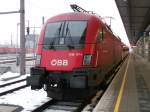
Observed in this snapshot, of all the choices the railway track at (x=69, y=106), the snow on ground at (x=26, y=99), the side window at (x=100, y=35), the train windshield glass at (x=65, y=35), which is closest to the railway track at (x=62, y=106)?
the railway track at (x=69, y=106)

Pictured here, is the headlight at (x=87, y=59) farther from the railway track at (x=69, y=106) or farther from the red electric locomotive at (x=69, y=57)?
the railway track at (x=69, y=106)

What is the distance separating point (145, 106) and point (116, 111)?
51.9 inches

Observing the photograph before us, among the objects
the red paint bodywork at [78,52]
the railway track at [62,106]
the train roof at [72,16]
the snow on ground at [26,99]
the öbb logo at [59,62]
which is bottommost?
the railway track at [62,106]

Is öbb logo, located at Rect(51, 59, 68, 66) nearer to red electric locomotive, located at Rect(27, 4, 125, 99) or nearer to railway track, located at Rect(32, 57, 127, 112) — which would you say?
red electric locomotive, located at Rect(27, 4, 125, 99)

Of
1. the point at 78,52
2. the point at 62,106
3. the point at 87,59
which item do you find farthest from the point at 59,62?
the point at 62,106

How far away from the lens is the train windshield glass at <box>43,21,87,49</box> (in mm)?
11648

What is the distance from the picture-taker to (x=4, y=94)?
44.8 ft

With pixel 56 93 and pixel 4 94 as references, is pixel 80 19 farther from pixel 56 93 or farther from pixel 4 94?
pixel 4 94

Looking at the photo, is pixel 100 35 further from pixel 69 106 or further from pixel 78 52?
pixel 69 106

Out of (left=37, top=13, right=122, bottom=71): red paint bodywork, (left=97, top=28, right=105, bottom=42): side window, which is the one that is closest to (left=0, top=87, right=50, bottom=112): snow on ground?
(left=37, top=13, right=122, bottom=71): red paint bodywork

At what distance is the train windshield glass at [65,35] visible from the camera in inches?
459

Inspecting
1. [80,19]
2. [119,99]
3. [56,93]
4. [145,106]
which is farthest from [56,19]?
[145,106]

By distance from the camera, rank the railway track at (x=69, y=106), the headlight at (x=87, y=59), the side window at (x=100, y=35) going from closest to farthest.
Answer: the railway track at (x=69, y=106) < the headlight at (x=87, y=59) < the side window at (x=100, y=35)

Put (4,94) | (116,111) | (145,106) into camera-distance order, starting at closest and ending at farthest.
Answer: (116,111) → (145,106) → (4,94)
